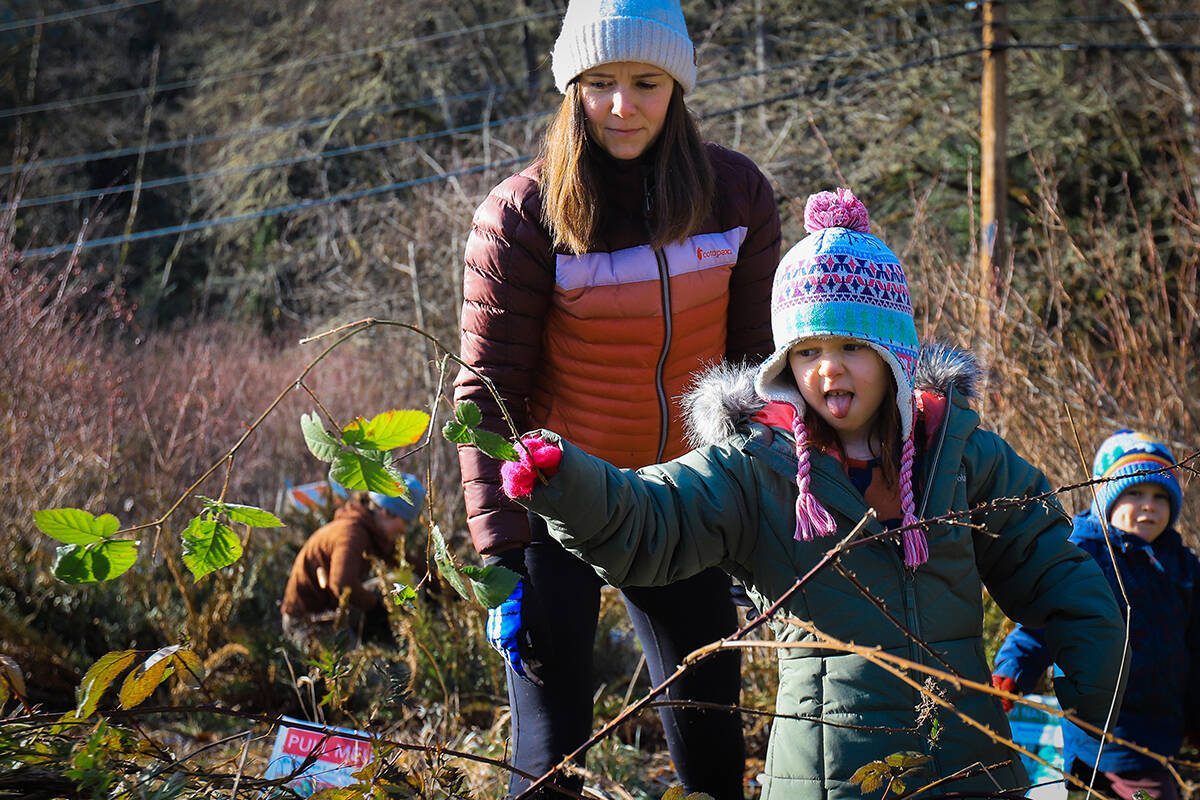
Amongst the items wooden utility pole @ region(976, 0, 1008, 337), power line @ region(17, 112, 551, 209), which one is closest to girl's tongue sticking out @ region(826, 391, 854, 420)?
wooden utility pole @ region(976, 0, 1008, 337)

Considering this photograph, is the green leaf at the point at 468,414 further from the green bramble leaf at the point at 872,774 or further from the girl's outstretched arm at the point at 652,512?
the green bramble leaf at the point at 872,774

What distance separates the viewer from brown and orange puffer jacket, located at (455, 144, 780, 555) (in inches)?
90.4

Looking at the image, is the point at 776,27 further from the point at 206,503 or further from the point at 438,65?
the point at 206,503

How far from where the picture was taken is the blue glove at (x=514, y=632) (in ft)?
7.16

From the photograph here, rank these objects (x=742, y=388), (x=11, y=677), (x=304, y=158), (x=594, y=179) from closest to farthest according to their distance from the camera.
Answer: (x=11, y=677), (x=742, y=388), (x=594, y=179), (x=304, y=158)

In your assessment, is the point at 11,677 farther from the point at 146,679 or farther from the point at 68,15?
the point at 68,15

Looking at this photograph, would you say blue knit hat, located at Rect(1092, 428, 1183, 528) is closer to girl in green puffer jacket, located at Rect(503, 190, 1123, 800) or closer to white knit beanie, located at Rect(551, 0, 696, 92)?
girl in green puffer jacket, located at Rect(503, 190, 1123, 800)

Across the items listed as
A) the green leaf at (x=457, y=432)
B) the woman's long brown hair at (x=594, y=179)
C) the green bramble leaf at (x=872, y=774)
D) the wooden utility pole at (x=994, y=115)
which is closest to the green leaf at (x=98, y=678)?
the green leaf at (x=457, y=432)

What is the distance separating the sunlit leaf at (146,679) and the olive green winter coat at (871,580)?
66cm

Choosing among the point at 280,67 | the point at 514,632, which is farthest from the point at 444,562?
the point at 280,67

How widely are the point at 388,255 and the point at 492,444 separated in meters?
11.2

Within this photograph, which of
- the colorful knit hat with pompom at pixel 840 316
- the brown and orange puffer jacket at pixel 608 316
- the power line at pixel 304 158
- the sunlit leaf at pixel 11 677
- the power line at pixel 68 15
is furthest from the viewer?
the power line at pixel 68 15

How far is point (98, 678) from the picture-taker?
1.53 metres

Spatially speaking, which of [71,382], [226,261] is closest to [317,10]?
[226,261]
